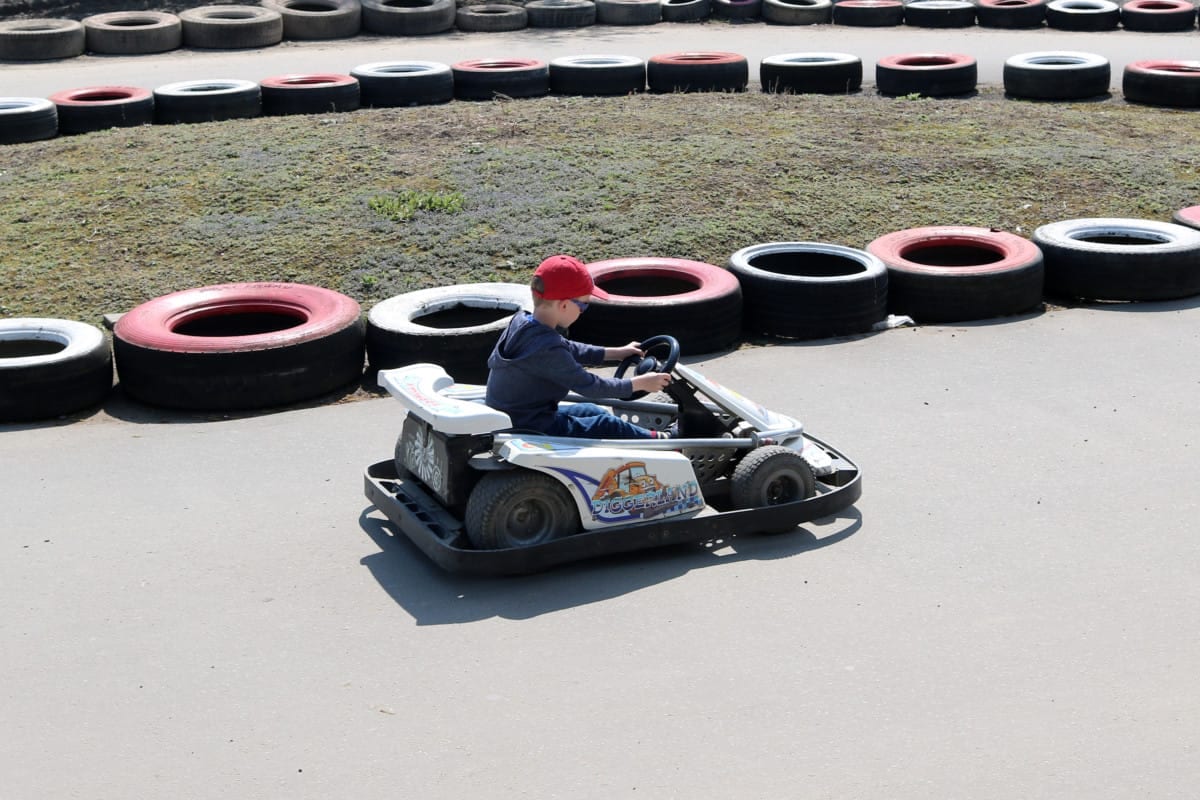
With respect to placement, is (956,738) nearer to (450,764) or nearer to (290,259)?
(450,764)

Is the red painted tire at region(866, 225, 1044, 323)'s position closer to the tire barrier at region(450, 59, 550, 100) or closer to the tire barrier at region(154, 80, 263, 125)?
the tire barrier at region(450, 59, 550, 100)

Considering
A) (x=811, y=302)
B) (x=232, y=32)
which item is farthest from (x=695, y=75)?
(x=232, y=32)

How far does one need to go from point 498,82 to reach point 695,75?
198cm

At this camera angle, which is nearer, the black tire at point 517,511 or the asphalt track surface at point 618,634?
the asphalt track surface at point 618,634

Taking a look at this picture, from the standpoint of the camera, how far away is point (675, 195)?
10352mm

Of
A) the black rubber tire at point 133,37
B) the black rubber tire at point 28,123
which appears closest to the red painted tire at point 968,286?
the black rubber tire at point 28,123

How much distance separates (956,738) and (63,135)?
1078cm

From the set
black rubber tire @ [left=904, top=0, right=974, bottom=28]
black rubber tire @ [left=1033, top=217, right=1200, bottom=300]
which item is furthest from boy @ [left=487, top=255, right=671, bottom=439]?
black rubber tire @ [left=904, top=0, right=974, bottom=28]

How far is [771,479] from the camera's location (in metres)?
5.59

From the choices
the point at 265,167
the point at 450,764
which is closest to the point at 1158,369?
the point at 450,764

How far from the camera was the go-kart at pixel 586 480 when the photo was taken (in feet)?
17.1

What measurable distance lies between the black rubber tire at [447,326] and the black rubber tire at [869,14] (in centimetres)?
1251

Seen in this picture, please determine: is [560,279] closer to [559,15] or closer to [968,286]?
[968,286]

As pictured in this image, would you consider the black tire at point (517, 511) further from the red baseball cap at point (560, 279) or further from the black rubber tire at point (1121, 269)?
the black rubber tire at point (1121, 269)
